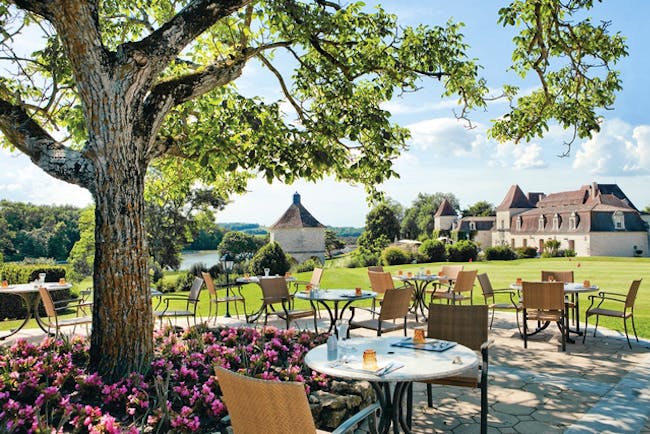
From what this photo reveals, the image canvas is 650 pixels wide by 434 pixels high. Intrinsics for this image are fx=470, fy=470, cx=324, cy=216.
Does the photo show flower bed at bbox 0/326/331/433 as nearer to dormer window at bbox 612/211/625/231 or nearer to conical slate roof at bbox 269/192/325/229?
conical slate roof at bbox 269/192/325/229

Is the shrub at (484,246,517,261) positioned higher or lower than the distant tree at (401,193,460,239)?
lower

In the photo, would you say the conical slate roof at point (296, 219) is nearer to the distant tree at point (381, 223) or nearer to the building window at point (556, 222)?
the distant tree at point (381, 223)

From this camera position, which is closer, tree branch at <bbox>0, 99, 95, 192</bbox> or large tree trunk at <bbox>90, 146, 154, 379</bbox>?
large tree trunk at <bbox>90, 146, 154, 379</bbox>

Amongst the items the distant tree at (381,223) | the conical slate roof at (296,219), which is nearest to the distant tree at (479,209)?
the distant tree at (381,223)

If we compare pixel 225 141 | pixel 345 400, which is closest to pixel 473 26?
pixel 225 141

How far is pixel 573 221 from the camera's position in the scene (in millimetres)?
46438

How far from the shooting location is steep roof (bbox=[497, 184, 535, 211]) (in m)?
64.4

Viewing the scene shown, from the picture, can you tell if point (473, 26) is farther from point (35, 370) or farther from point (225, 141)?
point (35, 370)

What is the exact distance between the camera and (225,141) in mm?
5707

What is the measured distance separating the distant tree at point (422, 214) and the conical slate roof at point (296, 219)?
46.5 metres

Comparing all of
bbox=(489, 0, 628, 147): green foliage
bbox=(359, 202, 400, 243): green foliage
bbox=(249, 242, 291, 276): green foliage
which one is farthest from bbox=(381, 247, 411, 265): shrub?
bbox=(359, 202, 400, 243): green foliage

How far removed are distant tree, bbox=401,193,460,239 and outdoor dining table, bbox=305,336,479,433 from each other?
84957 millimetres

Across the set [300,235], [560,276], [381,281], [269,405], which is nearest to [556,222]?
[300,235]

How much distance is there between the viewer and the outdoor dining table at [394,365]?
297 centimetres
